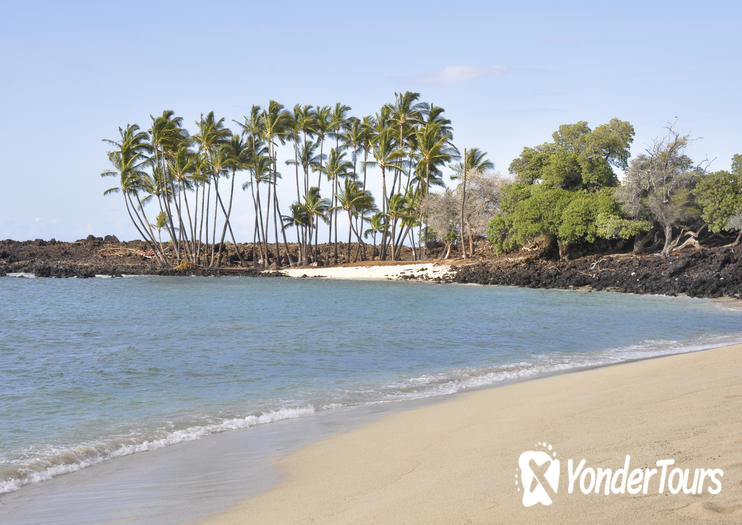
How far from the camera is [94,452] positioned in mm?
7297

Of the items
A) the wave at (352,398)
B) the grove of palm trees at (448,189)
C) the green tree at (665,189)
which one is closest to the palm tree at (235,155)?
the grove of palm trees at (448,189)

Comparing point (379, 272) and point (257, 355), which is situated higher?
point (379, 272)

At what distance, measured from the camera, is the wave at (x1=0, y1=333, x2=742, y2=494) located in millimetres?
6824

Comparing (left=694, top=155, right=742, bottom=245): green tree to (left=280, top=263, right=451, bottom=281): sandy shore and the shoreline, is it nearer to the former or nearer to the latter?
the shoreline

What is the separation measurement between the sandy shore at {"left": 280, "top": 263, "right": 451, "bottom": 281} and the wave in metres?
34.7

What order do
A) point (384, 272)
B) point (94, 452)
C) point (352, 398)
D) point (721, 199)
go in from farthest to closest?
point (384, 272), point (721, 199), point (352, 398), point (94, 452)

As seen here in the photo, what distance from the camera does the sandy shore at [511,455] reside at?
4.05 m

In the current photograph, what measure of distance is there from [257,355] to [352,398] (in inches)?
202

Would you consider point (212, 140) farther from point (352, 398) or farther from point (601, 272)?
point (352, 398)

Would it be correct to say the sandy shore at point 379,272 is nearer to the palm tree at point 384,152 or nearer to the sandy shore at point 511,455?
the palm tree at point 384,152

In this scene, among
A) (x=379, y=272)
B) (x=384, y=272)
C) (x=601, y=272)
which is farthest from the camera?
(x=379, y=272)

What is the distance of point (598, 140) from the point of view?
51.9 metres

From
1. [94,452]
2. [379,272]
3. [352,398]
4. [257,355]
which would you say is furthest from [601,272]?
[94,452]

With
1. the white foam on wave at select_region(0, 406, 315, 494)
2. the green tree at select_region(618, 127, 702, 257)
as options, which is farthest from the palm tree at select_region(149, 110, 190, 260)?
the white foam on wave at select_region(0, 406, 315, 494)
